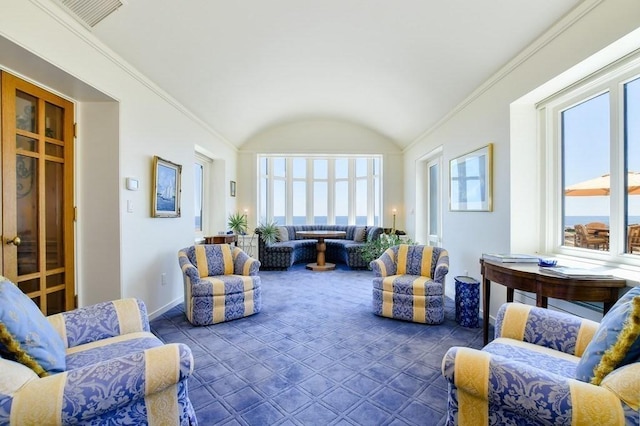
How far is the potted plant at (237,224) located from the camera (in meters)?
5.83

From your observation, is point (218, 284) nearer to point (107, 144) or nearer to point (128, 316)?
point (128, 316)

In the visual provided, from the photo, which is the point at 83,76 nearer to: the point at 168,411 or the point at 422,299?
the point at 168,411

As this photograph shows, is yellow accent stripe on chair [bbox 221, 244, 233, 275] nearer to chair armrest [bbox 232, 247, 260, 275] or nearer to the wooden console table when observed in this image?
chair armrest [bbox 232, 247, 260, 275]

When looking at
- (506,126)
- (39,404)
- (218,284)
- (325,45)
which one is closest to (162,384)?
(39,404)

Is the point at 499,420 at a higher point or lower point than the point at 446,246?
lower

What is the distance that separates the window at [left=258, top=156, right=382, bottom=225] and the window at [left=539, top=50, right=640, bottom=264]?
503 cm

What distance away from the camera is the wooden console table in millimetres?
1756

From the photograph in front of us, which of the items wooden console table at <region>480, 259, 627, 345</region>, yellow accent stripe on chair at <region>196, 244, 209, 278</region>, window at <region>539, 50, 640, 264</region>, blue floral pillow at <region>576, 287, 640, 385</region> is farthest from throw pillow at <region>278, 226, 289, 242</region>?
blue floral pillow at <region>576, 287, 640, 385</region>

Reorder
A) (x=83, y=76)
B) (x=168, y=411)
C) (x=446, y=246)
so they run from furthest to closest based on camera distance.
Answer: (x=446, y=246), (x=83, y=76), (x=168, y=411)

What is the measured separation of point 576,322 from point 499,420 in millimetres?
790

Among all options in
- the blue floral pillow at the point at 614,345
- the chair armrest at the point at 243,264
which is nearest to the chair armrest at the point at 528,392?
the blue floral pillow at the point at 614,345

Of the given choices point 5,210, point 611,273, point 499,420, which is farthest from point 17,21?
point 611,273

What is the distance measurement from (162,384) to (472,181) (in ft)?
11.4

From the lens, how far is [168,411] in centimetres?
126
